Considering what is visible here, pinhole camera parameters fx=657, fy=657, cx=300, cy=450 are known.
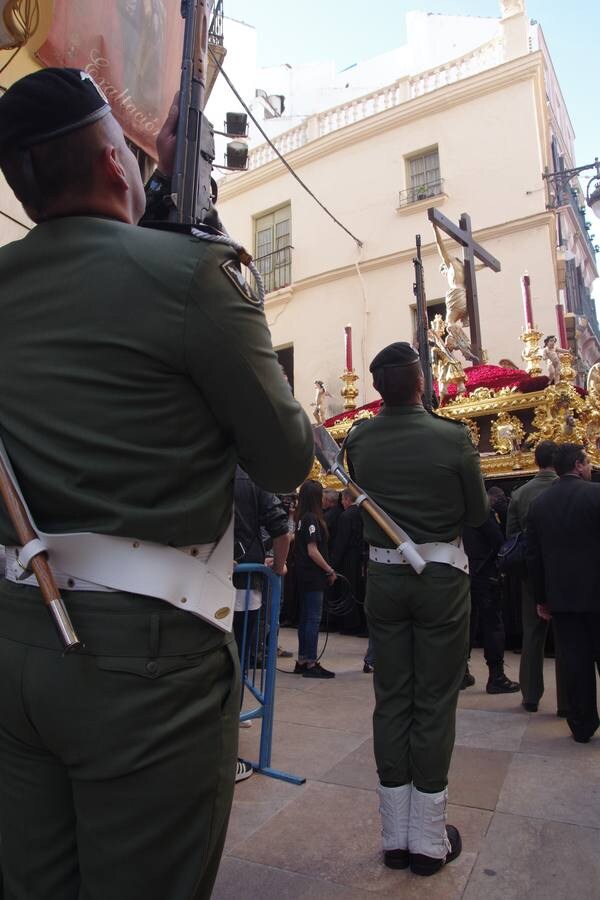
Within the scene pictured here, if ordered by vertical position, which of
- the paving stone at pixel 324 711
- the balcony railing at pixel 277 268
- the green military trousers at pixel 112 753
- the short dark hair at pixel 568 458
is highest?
the balcony railing at pixel 277 268

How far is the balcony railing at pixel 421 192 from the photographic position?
13945 millimetres

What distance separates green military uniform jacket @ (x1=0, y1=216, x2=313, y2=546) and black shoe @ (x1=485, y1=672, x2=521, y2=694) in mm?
4767

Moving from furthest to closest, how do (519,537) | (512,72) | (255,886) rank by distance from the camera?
(512,72), (519,537), (255,886)

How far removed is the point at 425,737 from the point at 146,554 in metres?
1.92

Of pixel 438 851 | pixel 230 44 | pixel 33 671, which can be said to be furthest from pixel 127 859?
pixel 230 44

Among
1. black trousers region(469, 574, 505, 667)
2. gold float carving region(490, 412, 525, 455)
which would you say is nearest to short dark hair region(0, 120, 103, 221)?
black trousers region(469, 574, 505, 667)

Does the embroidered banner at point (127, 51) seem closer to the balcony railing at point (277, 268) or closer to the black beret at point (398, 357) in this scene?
the black beret at point (398, 357)

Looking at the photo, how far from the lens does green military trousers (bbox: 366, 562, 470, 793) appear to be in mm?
2549

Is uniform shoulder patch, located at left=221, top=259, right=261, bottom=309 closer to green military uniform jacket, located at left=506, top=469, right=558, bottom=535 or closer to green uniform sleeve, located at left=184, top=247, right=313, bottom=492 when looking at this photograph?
green uniform sleeve, located at left=184, top=247, right=313, bottom=492

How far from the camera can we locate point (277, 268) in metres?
16.7

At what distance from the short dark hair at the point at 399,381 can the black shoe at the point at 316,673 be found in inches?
143

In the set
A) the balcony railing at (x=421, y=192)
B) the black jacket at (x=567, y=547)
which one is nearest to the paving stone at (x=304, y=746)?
the black jacket at (x=567, y=547)

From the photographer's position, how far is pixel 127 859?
0.96 meters

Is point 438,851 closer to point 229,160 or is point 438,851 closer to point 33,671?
point 33,671
